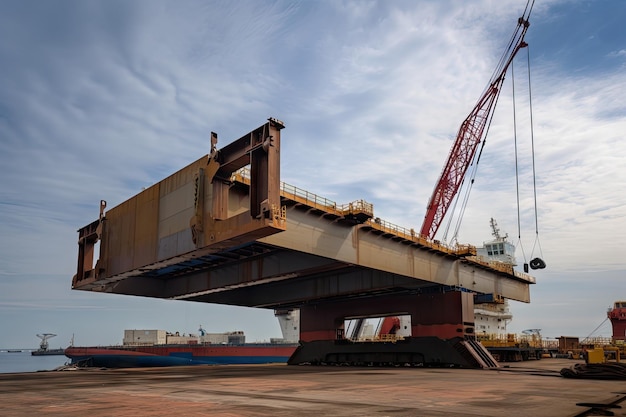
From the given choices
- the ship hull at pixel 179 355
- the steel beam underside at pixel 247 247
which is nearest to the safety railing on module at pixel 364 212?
the steel beam underside at pixel 247 247

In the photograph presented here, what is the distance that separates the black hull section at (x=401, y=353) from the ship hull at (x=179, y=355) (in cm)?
4232

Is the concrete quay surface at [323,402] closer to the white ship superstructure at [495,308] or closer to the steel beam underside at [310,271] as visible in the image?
the steel beam underside at [310,271]

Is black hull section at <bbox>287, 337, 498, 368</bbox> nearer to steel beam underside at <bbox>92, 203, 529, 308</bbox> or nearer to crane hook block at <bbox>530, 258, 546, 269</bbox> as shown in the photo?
steel beam underside at <bbox>92, 203, 529, 308</bbox>

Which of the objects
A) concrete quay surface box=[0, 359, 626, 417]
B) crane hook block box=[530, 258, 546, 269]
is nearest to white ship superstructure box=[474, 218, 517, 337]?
crane hook block box=[530, 258, 546, 269]

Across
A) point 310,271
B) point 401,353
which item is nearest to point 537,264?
point 401,353

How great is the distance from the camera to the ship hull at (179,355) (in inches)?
3337

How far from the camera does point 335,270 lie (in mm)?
42844

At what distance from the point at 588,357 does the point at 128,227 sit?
30.8 m

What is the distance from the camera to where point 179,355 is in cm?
8994

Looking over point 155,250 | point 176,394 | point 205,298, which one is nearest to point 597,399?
point 176,394

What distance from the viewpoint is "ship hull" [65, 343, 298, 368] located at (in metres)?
84.8

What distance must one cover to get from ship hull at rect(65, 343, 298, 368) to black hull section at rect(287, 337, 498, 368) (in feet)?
139

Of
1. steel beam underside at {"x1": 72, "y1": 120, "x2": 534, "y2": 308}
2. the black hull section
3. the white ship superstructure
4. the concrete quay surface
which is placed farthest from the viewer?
the white ship superstructure

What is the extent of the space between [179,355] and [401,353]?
5696 cm
